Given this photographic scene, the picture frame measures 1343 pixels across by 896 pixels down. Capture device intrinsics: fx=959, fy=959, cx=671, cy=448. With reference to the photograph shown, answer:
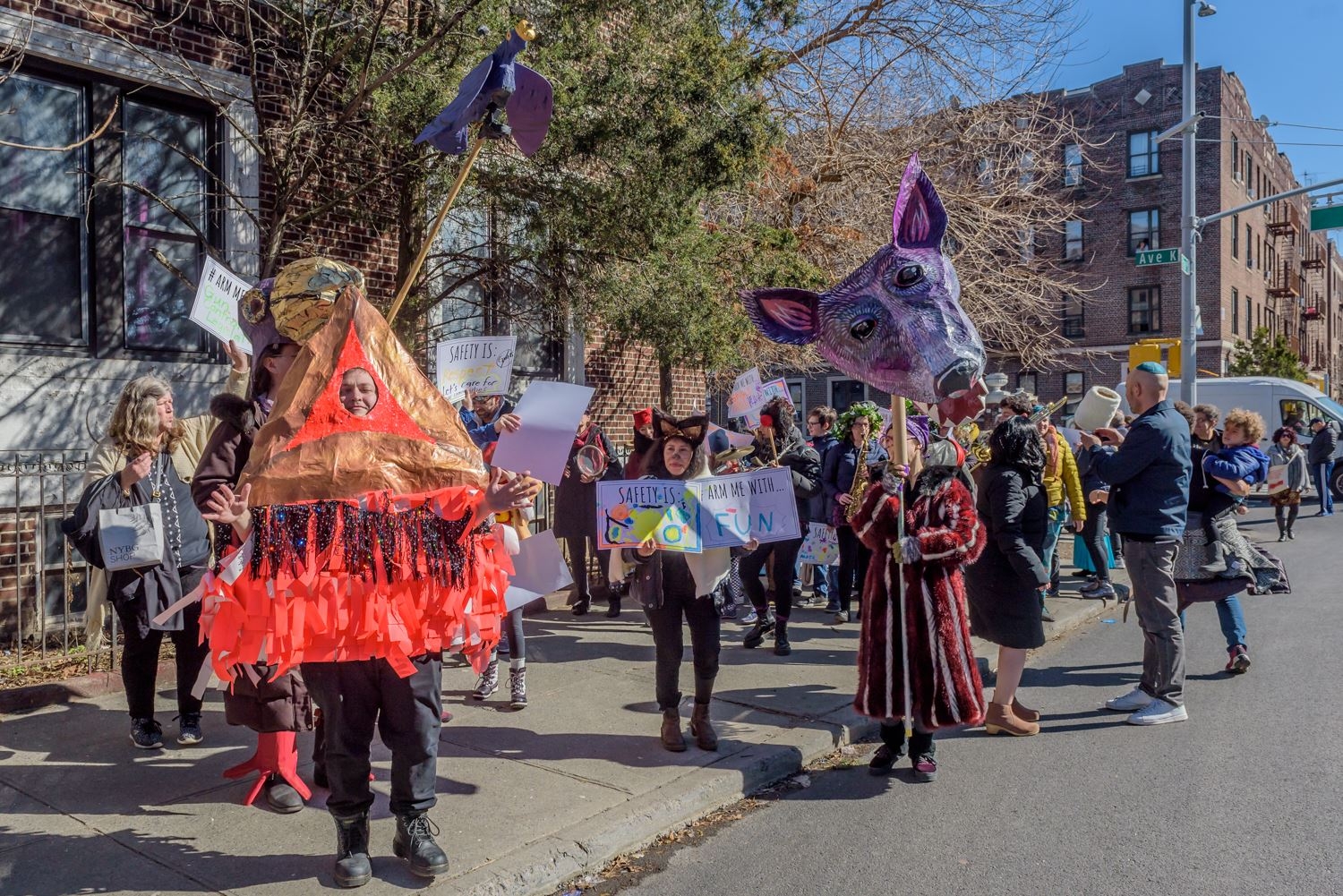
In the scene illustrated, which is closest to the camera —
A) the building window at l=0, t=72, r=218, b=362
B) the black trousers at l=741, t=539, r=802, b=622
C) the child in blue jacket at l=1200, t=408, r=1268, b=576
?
the child in blue jacket at l=1200, t=408, r=1268, b=576

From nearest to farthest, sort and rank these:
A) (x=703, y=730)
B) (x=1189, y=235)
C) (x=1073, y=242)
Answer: (x=703, y=730)
(x=1189, y=235)
(x=1073, y=242)

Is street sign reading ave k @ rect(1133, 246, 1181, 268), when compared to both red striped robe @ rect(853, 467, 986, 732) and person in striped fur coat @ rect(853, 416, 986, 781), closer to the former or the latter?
person in striped fur coat @ rect(853, 416, 986, 781)

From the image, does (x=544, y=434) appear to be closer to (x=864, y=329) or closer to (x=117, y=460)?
(x=864, y=329)

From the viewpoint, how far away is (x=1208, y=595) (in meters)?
6.48

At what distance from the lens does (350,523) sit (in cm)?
329

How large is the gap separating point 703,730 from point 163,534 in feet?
9.76

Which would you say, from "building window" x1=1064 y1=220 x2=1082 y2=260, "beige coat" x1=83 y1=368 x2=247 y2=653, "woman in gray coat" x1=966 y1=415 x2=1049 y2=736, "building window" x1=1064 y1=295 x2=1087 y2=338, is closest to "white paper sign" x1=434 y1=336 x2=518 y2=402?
"beige coat" x1=83 y1=368 x2=247 y2=653

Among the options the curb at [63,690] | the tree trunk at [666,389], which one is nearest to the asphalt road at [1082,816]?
the curb at [63,690]

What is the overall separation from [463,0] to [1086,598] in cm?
802

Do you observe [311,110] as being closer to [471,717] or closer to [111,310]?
[111,310]

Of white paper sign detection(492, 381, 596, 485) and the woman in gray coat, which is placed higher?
white paper sign detection(492, 381, 596, 485)

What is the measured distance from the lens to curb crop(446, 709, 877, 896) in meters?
3.66

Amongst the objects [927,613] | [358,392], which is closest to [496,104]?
[358,392]

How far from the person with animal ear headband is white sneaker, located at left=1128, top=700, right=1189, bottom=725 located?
2651mm
